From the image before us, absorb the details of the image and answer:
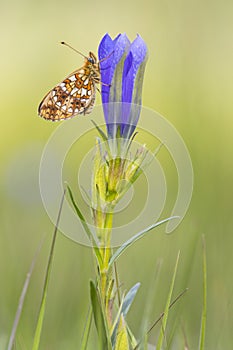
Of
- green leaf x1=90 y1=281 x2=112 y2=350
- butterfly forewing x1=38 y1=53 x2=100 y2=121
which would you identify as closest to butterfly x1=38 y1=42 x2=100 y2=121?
butterfly forewing x1=38 y1=53 x2=100 y2=121

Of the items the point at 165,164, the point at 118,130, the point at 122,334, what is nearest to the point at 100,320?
the point at 122,334

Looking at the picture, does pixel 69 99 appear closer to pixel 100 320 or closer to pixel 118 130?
pixel 118 130

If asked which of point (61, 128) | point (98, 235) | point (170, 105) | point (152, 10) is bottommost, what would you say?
point (98, 235)

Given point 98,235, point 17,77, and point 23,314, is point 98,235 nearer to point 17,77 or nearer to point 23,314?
point 23,314

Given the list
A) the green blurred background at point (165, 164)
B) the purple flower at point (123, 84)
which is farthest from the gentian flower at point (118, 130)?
the green blurred background at point (165, 164)

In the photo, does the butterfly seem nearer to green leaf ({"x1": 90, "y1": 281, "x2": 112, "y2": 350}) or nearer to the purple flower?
the purple flower

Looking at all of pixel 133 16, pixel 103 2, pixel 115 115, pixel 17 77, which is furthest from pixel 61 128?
pixel 103 2
